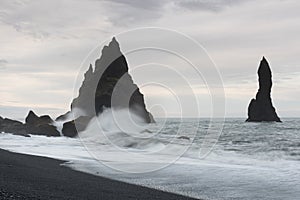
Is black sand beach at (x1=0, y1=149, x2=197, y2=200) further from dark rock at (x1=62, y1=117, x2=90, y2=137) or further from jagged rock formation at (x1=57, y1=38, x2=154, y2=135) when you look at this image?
jagged rock formation at (x1=57, y1=38, x2=154, y2=135)

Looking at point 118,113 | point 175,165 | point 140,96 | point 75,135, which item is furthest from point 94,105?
point 175,165

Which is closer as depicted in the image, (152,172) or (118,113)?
(152,172)

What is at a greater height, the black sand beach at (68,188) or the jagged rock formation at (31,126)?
the jagged rock formation at (31,126)

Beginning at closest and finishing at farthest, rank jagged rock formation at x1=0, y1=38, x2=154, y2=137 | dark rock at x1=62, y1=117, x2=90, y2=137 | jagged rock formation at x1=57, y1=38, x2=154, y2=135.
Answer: dark rock at x1=62, y1=117, x2=90, y2=137 < jagged rock formation at x1=0, y1=38, x2=154, y2=137 < jagged rock formation at x1=57, y1=38, x2=154, y2=135

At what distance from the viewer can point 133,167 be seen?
64.0 ft

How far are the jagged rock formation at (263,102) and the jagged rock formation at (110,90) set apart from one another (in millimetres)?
37567

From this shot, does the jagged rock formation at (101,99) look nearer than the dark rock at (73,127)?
No

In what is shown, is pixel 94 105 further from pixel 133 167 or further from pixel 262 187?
pixel 262 187

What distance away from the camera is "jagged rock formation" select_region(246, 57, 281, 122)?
11519cm

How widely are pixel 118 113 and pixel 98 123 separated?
37.5 ft

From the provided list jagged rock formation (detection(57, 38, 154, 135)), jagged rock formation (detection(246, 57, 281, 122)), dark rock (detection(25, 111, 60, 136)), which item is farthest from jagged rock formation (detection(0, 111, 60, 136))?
jagged rock formation (detection(246, 57, 281, 122))

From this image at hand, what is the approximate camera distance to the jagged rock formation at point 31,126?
50234mm

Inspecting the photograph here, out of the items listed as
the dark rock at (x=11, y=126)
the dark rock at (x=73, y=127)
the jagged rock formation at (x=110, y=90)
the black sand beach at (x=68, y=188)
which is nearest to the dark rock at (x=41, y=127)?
the dark rock at (x=11, y=126)

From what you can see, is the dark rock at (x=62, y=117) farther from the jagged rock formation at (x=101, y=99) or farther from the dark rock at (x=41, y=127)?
the dark rock at (x=41, y=127)
